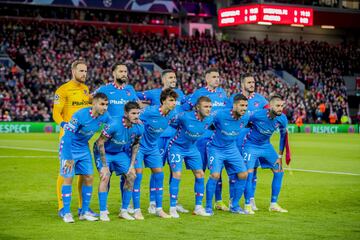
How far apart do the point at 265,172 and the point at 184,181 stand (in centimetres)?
391

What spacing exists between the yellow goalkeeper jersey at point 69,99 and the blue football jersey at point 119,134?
1.13m

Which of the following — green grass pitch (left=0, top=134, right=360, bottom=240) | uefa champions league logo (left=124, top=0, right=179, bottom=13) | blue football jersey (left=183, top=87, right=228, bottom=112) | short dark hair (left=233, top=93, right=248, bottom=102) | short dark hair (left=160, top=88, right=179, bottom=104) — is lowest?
green grass pitch (left=0, top=134, right=360, bottom=240)

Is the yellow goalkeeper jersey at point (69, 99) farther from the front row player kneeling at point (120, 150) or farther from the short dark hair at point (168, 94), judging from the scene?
the short dark hair at point (168, 94)

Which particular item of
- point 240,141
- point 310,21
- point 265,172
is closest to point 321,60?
point 310,21

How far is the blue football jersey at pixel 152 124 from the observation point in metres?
12.8

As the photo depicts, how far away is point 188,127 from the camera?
1277 centimetres

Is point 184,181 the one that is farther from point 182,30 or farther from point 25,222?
point 182,30

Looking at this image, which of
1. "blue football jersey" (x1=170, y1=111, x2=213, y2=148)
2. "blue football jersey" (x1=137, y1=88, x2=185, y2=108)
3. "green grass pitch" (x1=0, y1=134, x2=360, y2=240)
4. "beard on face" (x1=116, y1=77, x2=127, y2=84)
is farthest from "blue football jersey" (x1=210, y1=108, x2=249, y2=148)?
"beard on face" (x1=116, y1=77, x2=127, y2=84)

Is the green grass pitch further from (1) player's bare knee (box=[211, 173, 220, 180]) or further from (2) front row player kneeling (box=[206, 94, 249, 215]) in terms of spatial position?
(1) player's bare knee (box=[211, 173, 220, 180])

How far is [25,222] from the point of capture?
465 inches

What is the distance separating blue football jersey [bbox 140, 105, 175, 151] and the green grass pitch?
133 centimetres

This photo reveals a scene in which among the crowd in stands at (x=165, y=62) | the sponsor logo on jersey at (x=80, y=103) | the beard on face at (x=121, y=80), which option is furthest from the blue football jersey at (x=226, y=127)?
the crowd in stands at (x=165, y=62)

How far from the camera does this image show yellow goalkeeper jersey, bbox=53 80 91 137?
41.7 ft

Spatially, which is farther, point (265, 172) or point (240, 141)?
point (265, 172)
